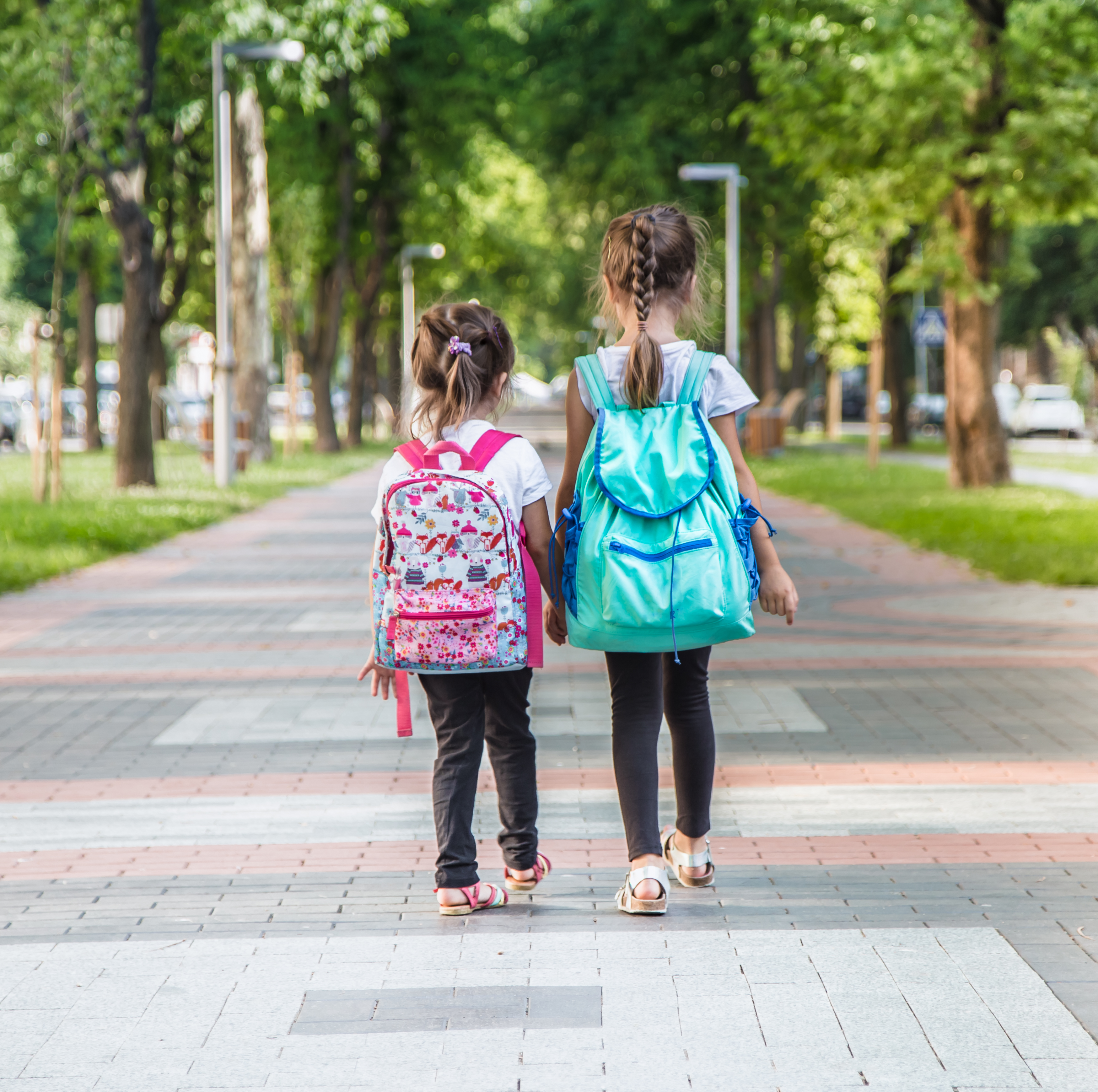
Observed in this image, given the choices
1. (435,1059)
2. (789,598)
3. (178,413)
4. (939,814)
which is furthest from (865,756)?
(178,413)

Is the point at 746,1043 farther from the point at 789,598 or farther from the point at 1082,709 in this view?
the point at 1082,709

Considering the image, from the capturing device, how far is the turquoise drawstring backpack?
387cm

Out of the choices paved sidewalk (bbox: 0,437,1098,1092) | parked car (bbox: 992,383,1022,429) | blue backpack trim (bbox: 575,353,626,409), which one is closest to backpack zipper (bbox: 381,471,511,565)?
blue backpack trim (bbox: 575,353,626,409)

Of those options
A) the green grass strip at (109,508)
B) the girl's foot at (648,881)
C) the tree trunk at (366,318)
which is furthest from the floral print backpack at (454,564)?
the tree trunk at (366,318)

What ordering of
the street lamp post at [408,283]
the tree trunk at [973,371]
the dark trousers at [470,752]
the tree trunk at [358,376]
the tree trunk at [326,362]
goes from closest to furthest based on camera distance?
the dark trousers at [470,752] < the tree trunk at [973,371] < the tree trunk at [326,362] < the tree trunk at [358,376] < the street lamp post at [408,283]

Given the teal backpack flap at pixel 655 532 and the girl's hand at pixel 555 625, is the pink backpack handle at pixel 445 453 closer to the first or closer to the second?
the teal backpack flap at pixel 655 532

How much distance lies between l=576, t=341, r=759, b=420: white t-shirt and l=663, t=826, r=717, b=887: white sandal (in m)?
1.23

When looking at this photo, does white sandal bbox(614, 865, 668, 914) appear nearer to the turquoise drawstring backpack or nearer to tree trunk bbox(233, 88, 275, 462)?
the turquoise drawstring backpack

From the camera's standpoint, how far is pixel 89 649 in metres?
9.19

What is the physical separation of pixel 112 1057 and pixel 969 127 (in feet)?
54.9

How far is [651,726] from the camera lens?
418 cm

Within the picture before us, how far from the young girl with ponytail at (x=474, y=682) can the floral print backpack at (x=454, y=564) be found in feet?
0.11

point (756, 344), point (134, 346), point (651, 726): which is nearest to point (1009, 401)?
point (756, 344)

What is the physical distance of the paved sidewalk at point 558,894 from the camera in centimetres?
327
